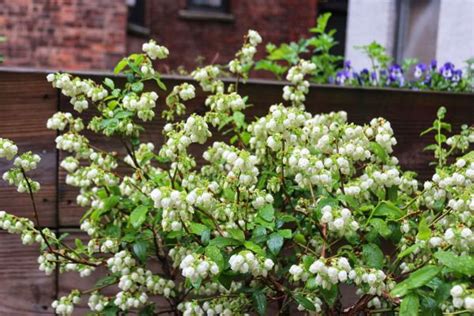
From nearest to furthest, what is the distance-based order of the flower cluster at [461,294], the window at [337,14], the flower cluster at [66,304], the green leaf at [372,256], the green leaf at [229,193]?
1. the flower cluster at [461,294]
2. the green leaf at [372,256]
3. the green leaf at [229,193]
4. the flower cluster at [66,304]
5. the window at [337,14]

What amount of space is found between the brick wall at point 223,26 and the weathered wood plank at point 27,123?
739 centimetres

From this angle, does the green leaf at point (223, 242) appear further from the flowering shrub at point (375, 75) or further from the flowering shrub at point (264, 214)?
the flowering shrub at point (375, 75)

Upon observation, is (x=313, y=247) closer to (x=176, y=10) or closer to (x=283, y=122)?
(x=283, y=122)

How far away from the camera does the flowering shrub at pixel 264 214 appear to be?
1737 millimetres

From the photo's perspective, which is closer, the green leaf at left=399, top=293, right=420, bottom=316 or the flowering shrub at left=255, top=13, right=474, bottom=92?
the green leaf at left=399, top=293, right=420, bottom=316

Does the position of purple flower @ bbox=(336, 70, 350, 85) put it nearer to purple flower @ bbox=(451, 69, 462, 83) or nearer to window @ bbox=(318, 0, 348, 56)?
purple flower @ bbox=(451, 69, 462, 83)

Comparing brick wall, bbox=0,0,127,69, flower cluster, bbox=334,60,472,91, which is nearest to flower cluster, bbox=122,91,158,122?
flower cluster, bbox=334,60,472,91

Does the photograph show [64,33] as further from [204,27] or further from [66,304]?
[66,304]

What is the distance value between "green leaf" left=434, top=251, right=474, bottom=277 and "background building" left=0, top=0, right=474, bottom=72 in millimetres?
2132

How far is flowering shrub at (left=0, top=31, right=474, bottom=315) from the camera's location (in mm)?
1737

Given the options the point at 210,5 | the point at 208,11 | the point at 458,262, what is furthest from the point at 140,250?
the point at 210,5

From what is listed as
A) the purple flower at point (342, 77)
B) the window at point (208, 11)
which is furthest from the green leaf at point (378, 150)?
the window at point (208, 11)

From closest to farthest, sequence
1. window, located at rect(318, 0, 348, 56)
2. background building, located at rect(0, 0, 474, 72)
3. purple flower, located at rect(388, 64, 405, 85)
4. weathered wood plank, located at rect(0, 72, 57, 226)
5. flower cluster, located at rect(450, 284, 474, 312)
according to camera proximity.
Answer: flower cluster, located at rect(450, 284, 474, 312), weathered wood plank, located at rect(0, 72, 57, 226), purple flower, located at rect(388, 64, 405, 85), background building, located at rect(0, 0, 474, 72), window, located at rect(318, 0, 348, 56)

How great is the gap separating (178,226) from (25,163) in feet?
1.69
